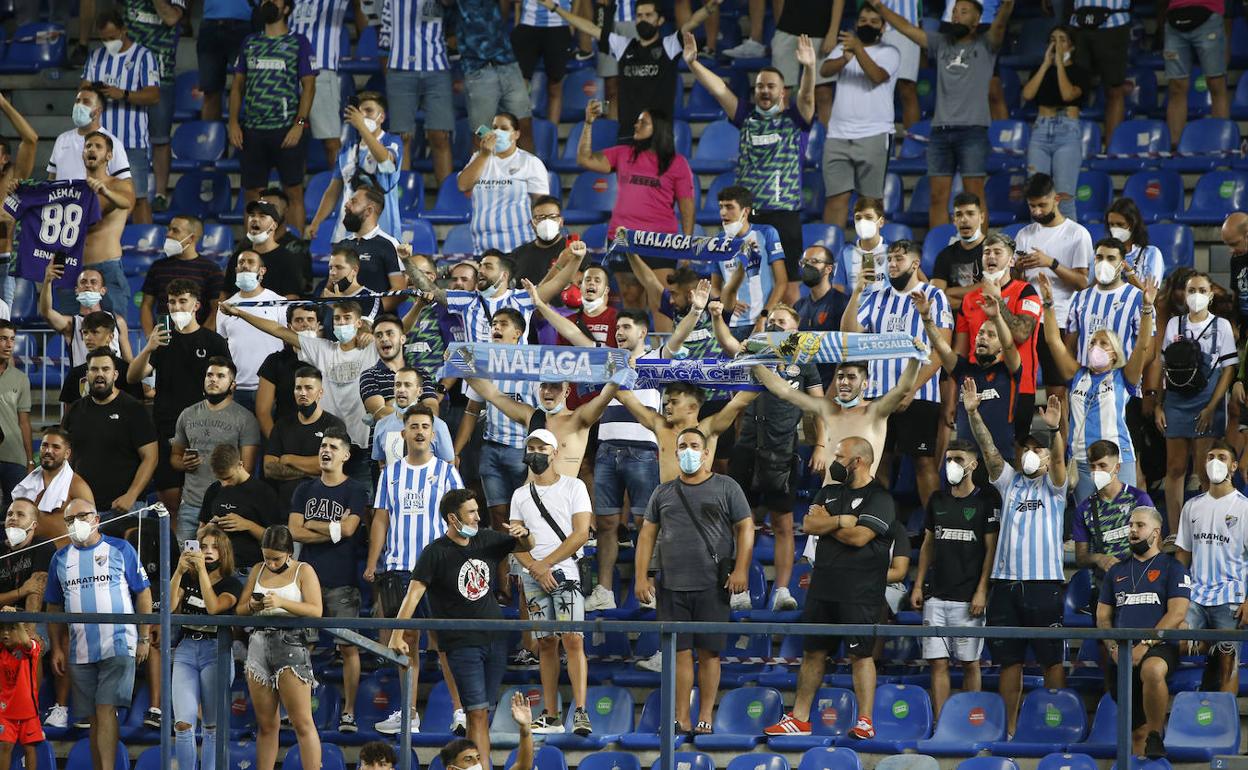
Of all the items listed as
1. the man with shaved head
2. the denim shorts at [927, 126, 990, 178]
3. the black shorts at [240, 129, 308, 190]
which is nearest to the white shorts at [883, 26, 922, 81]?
the denim shorts at [927, 126, 990, 178]

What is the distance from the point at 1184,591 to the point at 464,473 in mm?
4774

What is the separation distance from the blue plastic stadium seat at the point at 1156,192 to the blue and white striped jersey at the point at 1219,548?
4.07 m

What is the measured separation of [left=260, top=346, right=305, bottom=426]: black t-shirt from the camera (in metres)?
13.7

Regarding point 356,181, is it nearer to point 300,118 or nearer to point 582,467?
point 300,118

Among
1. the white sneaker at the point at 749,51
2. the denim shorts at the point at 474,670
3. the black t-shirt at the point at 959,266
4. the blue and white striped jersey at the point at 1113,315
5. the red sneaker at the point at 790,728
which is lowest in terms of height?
the red sneaker at the point at 790,728

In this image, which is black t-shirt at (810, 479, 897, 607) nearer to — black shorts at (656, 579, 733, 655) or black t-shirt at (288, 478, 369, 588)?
black shorts at (656, 579, 733, 655)

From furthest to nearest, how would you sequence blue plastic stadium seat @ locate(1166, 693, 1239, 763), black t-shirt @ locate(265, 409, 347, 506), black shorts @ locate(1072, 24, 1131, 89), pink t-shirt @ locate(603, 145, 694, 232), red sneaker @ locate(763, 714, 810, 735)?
black shorts @ locate(1072, 24, 1131, 89) → pink t-shirt @ locate(603, 145, 694, 232) → black t-shirt @ locate(265, 409, 347, 506) → red sneaker @ locate(763, 714, 810, 735) → blue plastic stadium seat @ locate(1166, 693, 1239, 763)

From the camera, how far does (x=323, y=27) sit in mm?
17172

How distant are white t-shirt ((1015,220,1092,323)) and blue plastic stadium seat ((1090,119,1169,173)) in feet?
7.71

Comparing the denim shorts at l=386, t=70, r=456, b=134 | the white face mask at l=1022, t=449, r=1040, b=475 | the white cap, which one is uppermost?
the denim shorts at l=386, t=70, r=456, b=134

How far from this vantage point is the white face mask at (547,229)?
14.4m

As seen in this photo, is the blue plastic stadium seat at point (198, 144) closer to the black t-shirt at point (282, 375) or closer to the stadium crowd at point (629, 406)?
the stadium crowd at point (629, 406)

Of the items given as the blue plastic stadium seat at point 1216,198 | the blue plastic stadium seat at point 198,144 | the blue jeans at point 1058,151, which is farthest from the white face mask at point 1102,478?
the blue plastic stadium seat at point 198,144

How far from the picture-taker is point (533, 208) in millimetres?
14523
